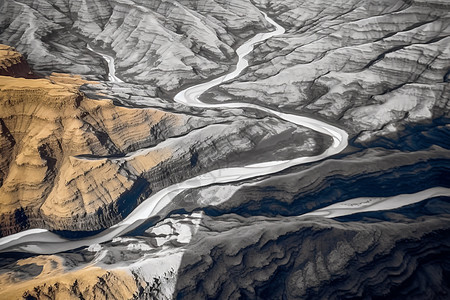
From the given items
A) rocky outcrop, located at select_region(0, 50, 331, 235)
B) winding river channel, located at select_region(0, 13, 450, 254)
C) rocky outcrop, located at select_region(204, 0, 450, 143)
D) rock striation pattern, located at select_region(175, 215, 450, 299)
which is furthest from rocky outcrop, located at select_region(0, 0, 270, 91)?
rock striation pattern, located at select_region(175, 215, 450, 299)

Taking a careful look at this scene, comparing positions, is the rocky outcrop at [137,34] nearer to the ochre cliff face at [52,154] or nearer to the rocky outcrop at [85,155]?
the rocky outcrop at [85,155]

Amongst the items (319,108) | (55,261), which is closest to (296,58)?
(319,108)

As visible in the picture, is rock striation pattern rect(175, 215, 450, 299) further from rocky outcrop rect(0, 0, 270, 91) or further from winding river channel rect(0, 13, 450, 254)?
rocky outcrop rect(0, 0, 270, 91)

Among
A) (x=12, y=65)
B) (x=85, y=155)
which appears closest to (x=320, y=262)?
(x=85, y=155)

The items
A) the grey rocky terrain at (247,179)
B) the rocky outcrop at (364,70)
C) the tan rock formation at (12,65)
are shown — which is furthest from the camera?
the rocky outcrop at (364,70)

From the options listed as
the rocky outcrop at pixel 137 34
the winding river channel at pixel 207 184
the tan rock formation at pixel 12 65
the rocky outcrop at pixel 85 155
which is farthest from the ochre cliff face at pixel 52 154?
the rocky outcrop at pixel 137 34
